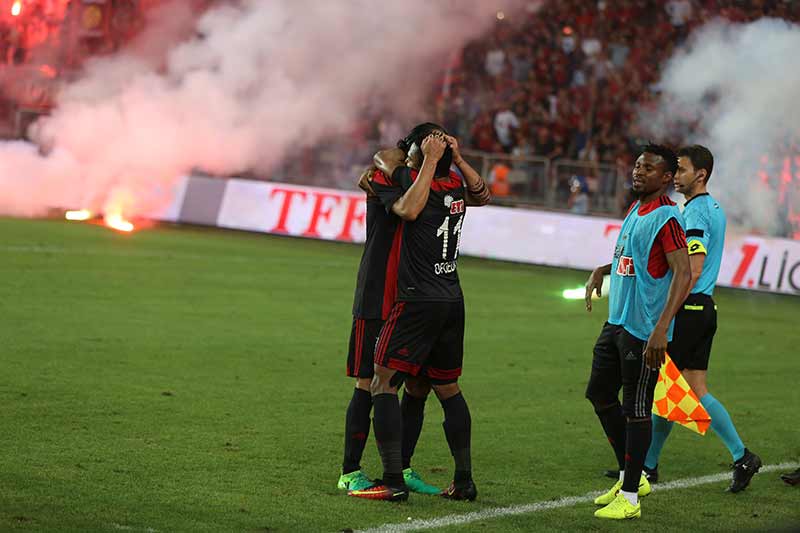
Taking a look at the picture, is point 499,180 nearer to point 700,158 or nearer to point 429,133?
point 700,158

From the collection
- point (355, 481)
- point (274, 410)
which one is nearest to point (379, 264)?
point (355, 481)

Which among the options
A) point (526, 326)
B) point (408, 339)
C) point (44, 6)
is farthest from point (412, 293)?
point (44, 6)

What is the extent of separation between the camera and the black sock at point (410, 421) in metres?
7.82

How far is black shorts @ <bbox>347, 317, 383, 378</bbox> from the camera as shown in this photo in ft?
24.6

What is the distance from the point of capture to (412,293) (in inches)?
288

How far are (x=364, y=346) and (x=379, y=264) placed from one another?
0.49 metres

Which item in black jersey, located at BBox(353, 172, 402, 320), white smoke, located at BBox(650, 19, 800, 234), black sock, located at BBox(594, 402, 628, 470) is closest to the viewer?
black jersey, located at BBox(353, 172, 402, 320)

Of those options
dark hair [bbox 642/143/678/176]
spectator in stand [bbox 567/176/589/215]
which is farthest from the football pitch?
spectator in stand [bbox 567/176/589/215]

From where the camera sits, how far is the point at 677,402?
303 inches

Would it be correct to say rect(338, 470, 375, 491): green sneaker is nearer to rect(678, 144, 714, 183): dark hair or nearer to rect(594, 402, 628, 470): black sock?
rect(594, 402, 628, 470): black sock

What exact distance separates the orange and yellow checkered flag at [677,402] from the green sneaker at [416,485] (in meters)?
1.40

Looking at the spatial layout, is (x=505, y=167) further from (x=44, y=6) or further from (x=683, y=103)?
(x=44, y=6)

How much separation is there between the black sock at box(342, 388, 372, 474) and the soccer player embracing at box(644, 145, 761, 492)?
6.43 ft

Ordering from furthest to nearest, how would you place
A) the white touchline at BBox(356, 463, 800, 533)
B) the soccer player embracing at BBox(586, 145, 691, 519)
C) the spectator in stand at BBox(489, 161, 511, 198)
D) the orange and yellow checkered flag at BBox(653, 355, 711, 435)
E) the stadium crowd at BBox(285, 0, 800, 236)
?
the spectator in stand at BBox(489, 161, 511, 198) → the stadium crowd at BBox(285, 0, 800, 236) → the orange and yellow checkered flag at BBox(653, 355, 711, 435) → the soccer player embracing at BBox(586, 145, 691, 519) → the white touchline at BBox(356, 463, 800, 533)
